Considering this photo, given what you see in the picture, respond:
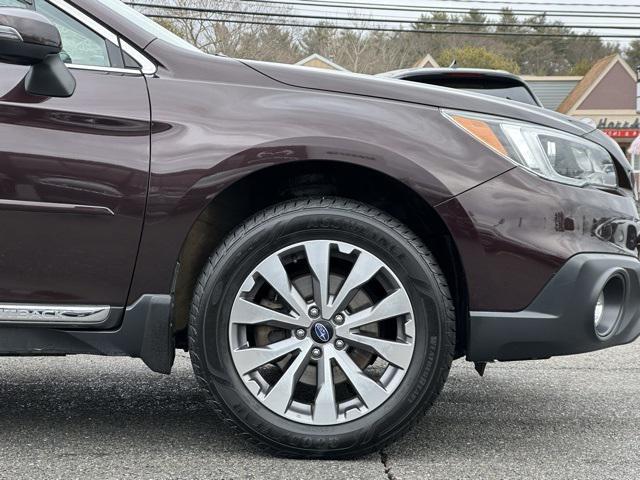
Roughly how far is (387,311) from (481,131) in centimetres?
68

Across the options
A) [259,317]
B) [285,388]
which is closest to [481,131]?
[259,317]

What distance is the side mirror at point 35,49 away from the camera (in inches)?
90.3

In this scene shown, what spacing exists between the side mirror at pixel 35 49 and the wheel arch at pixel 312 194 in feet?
2.07

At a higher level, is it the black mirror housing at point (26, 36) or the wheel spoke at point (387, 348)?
the black mirror housing at point (26, 36)

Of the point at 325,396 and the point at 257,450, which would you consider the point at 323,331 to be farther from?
the point at 257,450

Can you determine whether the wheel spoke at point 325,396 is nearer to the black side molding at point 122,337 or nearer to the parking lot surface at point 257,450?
the parking lot surface at point 257,450

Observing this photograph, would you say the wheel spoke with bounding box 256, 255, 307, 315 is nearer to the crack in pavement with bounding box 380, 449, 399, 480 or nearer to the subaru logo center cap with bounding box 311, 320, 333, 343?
the subaru logo center cap with bounding box 311, 320, 333, 343

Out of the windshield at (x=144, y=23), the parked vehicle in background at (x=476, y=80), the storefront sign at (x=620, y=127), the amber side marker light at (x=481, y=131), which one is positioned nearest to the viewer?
the amber side marker light at (x=481, y=131)

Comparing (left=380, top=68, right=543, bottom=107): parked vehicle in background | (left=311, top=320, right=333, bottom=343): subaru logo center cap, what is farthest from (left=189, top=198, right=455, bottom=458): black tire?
(left=380, top=68, right=543, bottom=107): parked vehicle in background

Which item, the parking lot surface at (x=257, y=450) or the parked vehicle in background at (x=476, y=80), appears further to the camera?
the parked vehicle in background at (x=476, y=80)

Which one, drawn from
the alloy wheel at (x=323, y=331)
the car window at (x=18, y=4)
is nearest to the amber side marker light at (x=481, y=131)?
the alloy wheel at (x=323, y=331)

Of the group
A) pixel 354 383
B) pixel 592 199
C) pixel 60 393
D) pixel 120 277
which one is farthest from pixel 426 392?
pixel 60 393

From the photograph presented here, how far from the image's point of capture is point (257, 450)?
2.63 meters

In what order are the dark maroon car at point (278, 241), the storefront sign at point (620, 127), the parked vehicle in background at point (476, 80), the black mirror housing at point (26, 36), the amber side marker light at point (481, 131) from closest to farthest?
the black mirror housing at point (26, 36) < the dark maroon car at point (278, 241) < the amber side marker light at point (481, 131) < the parked vehicle in background at point (476, 80) < the storefront sign at point (620, 127)
